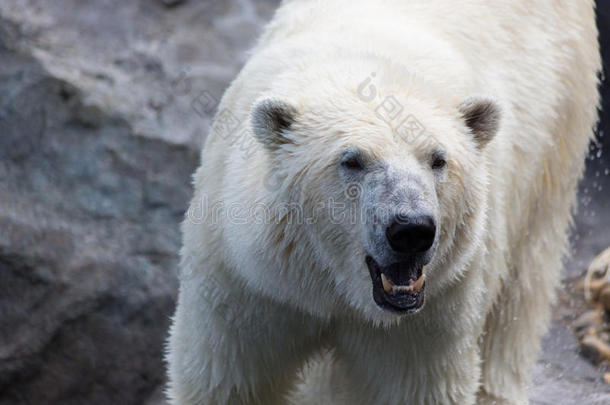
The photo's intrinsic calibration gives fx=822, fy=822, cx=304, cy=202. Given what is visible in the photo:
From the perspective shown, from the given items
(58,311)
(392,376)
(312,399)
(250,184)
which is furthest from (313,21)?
(58,311)

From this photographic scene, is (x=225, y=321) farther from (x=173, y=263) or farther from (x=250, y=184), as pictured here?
(x=173, y=263)

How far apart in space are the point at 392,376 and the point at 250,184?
859 mm

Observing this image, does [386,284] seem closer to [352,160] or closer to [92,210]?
[352,160]

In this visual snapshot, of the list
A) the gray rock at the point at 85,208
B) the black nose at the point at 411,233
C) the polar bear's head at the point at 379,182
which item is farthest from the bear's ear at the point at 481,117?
the gray rock at the point at 85,208

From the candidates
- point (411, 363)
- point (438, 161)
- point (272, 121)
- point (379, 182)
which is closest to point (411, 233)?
point (379, 182)

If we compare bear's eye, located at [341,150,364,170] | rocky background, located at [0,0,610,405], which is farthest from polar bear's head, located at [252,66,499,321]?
rocky background, located at [0,0,610,405]

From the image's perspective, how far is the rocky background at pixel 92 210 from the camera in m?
Answer: 5.07

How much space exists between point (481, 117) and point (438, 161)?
0.32 metres

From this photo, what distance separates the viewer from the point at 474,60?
11.0 feet

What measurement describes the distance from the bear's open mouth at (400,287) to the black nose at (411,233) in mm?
107

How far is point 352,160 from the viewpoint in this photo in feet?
7.97

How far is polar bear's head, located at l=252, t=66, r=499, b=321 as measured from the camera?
92.2 inches

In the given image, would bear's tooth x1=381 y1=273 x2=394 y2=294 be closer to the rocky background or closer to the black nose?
the black nose

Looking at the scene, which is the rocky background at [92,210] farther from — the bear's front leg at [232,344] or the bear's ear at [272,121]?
the bear's ear at [272,121]
